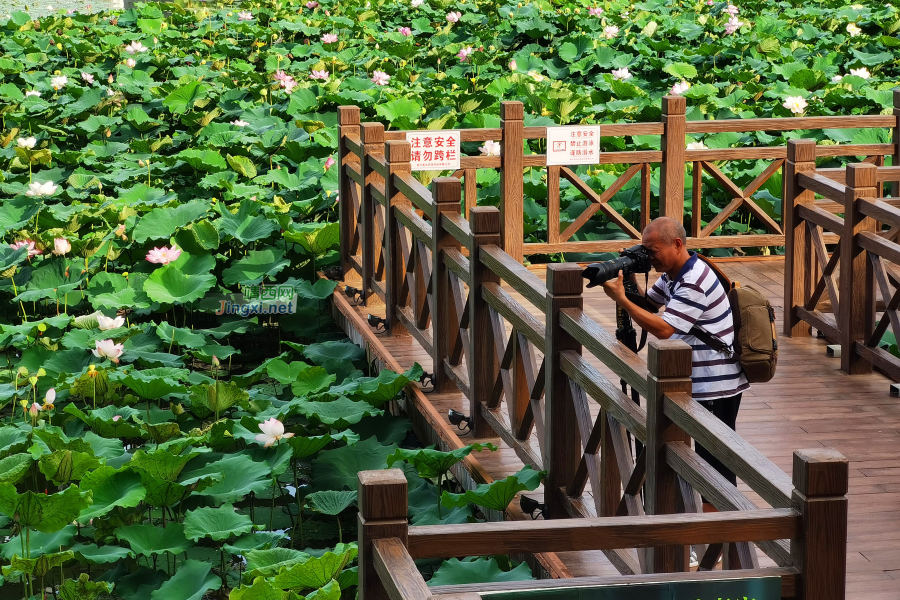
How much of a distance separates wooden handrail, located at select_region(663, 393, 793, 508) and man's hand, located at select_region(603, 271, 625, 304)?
0.71 meters

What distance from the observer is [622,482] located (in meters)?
3.28

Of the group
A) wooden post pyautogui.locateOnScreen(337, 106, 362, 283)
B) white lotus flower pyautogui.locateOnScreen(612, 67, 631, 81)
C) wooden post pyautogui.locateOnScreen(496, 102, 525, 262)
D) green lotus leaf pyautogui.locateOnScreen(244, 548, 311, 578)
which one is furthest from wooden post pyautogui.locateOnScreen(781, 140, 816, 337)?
white lotus flower pyautogui.locateOnScreen(612, 67, 631, 81)

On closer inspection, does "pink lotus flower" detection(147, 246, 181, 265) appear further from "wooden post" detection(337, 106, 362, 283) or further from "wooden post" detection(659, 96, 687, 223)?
"wooden post" detection(659, 96, 687, 223)

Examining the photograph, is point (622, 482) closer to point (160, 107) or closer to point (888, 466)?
point (888, 466)

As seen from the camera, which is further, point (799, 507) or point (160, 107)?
point (160, 107)

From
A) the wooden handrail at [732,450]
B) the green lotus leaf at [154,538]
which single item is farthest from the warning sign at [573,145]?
the wooden handrail at [732,450]

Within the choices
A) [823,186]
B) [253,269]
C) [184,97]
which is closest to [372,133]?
[253,269]

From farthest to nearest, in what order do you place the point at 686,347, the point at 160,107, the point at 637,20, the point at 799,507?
the point at 637,20, the point at 160,107, the point at 686,347, the point at 799,507

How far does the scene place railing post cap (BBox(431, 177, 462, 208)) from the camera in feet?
15.4

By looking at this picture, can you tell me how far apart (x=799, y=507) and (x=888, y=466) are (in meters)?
1.94

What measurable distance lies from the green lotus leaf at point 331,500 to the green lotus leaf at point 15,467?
913 millimetres

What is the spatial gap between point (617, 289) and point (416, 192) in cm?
170

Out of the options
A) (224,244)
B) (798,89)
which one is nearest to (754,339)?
(224,244)

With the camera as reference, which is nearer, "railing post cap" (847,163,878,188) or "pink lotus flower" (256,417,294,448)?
"pink lotus flower" (256,417,294,448)
